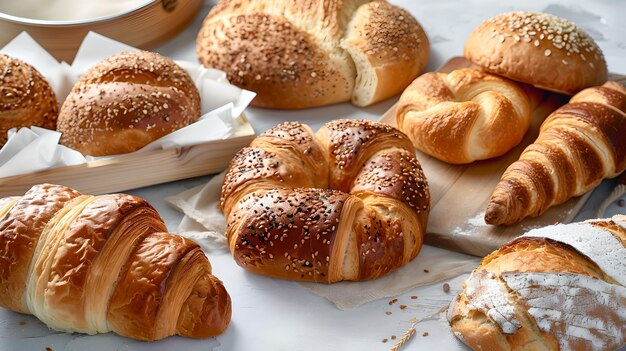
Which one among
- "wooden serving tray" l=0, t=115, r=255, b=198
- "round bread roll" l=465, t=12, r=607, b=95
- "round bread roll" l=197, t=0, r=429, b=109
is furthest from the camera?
"round bread roll" l=197, t=0, r=429, b=109

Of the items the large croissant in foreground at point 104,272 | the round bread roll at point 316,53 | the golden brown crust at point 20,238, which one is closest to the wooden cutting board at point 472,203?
the round bread roll at point 316,53

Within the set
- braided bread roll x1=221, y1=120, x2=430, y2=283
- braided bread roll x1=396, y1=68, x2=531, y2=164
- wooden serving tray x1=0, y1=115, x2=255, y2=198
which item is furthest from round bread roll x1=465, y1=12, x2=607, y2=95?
wooden serving tray x1=0, y1=115, x2=255, y2=198

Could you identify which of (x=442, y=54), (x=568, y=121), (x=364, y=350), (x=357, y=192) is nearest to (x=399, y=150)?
(x=357, y=192)

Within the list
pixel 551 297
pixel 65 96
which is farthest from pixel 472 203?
pixel 65 96

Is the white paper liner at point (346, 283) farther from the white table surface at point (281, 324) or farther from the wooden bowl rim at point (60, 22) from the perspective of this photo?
A: the wooden bowl rim at point (60, 22)

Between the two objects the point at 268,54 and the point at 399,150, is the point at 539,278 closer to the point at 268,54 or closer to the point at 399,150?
the point at 399,150

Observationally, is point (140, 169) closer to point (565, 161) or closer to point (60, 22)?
point (60, 22)

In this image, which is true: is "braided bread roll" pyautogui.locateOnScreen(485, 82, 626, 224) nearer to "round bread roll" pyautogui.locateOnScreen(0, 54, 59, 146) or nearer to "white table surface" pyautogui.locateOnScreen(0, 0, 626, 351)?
"white table surface" pyautogui.locateOnScreen(0, 0, 626, 351)
